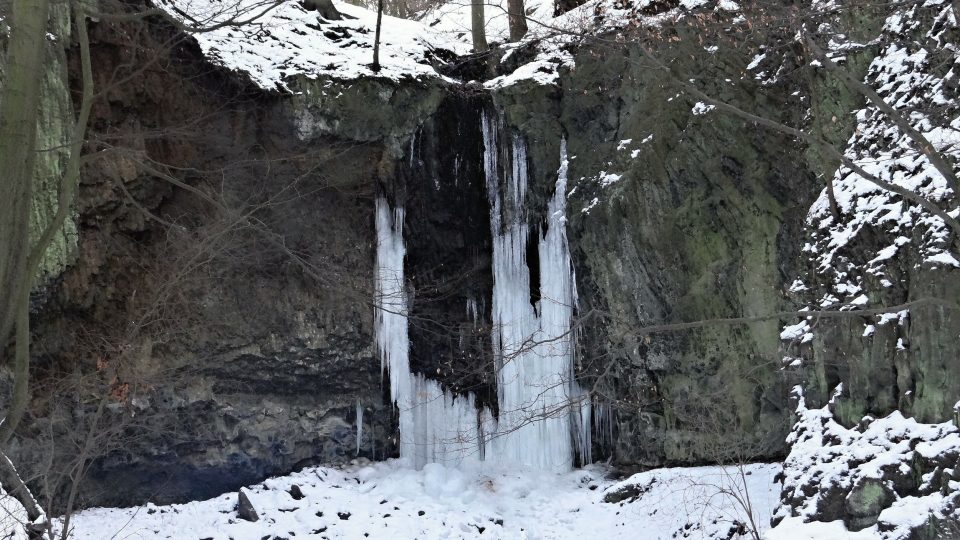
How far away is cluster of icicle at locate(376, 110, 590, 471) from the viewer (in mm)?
13383

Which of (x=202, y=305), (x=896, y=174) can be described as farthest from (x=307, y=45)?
(x=896, y=174)

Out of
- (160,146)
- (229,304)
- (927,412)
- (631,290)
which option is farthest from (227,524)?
(927,412)

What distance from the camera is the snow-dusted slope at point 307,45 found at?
12.8 metres

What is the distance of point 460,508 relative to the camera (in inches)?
480

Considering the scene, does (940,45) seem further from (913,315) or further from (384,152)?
(384,152)

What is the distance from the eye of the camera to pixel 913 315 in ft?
24.2

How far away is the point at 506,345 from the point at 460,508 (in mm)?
2623

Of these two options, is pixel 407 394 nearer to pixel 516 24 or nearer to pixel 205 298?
pixel 205 298

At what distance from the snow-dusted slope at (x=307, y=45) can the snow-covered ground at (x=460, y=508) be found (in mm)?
6127

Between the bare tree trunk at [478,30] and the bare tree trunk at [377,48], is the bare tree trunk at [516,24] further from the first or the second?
the bare tree trunk at [377,48]

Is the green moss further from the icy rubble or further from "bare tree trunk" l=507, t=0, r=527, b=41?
the icy rubble

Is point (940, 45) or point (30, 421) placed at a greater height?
point (940, 45)

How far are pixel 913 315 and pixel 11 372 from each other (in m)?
10.2

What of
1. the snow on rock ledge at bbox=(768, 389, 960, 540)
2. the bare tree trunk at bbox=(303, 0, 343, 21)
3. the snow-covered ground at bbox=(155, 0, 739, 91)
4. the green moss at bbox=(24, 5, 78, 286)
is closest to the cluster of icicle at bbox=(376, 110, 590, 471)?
the snow-covered ground at bbox=(155, 0, 739, 91)
